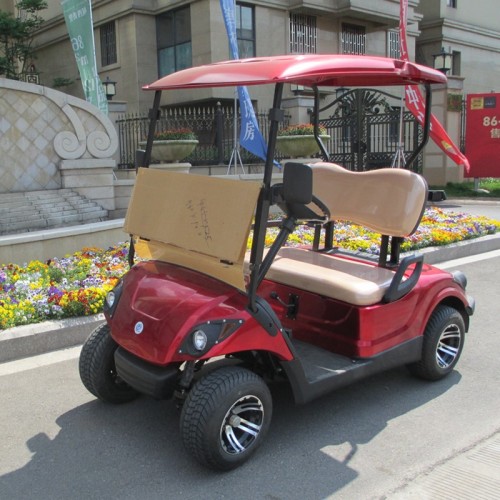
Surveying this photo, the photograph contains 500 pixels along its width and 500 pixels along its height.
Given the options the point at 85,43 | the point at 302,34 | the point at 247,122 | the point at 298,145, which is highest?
the point at 302,34

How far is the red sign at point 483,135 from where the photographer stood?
15.4m

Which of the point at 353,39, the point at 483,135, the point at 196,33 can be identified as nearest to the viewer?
the point at 483,135

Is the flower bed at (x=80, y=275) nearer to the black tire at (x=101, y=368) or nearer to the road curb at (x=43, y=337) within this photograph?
the road curb at (x=43, y=337)

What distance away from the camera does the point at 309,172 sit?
283cm

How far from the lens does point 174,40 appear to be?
17875 mm

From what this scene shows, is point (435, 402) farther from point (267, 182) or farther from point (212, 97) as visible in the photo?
point (212, 97)

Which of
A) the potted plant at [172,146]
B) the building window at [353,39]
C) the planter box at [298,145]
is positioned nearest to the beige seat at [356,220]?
the potted plant at [172,146]

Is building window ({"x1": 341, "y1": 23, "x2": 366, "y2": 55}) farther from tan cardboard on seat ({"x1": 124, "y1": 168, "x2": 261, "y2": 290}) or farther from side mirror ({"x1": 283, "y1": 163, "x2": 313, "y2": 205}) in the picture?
side mirror ({"x1": 283, "y1": 163, "x2": 313, "y2": 205})

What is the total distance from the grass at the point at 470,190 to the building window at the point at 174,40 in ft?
27.2

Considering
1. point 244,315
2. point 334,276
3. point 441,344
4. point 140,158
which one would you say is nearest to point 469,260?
point 441,344

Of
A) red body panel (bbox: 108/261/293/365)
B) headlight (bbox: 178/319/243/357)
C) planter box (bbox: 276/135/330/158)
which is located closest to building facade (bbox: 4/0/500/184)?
planter box (bbox: 276/135/330/158)

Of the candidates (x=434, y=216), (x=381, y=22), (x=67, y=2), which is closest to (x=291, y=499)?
(x=434, y=216)

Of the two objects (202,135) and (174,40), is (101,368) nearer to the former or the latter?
(202,135)

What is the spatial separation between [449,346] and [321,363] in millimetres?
1138
